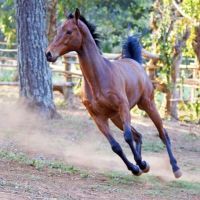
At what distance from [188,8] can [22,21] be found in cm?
375

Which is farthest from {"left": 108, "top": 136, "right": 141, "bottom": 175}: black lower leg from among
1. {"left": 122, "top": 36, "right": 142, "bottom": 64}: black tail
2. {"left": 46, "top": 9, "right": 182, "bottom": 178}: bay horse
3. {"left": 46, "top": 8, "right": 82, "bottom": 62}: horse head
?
{"left": 122, "top": 36, "right": 142, "bottom": 64}: black tail

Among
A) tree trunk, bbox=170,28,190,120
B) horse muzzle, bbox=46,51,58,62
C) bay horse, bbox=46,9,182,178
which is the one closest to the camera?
horse muzzle, bbox=46,51,58,62

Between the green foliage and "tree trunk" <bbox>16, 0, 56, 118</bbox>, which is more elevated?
"tree trunk" <bbox>16, 0, 56, 118</bbox>

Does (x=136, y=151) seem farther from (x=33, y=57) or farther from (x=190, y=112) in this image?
(x=190, y=112)

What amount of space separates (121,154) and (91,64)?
46.8 inches

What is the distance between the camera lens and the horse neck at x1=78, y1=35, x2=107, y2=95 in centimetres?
718

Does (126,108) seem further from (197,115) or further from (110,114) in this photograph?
(197,115)

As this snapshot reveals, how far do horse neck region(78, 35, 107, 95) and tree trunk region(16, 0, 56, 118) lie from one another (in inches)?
162

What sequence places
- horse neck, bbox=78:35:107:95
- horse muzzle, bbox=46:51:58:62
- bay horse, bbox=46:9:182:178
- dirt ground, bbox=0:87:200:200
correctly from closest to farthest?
dirt ground, bbox=0:87:200:200, horse muzzle, bbox=46:51:58:62, bay horse, bbox=46:9:182:178, horse neck, bbox=78:35:107:95

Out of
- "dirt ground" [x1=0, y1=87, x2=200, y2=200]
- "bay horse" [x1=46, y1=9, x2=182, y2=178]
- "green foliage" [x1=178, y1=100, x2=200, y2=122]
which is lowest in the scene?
"green foliage" [x1=178, y1=100, x2=200, y2=122]

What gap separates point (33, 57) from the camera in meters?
11.3

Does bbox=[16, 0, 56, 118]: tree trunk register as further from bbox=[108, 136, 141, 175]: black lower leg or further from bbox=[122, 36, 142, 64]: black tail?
bbox=[108, 136, 141, 175]: black lower leg

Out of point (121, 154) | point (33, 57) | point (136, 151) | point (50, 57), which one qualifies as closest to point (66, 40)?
point (50, 57)

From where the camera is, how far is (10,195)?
5.14 meters
